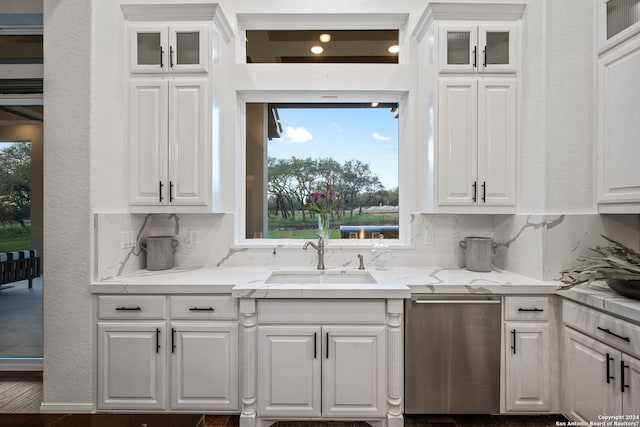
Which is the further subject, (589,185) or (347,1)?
(347,1)

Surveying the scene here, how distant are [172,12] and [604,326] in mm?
3457

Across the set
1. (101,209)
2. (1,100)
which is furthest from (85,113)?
(1,100)

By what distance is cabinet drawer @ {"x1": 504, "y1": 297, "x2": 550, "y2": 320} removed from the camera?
2178 millimetres

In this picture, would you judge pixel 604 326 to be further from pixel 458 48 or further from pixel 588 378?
pixel 458 48

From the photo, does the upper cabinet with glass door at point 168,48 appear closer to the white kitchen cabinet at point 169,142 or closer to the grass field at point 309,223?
the white kitchen cabinet at point 169,142

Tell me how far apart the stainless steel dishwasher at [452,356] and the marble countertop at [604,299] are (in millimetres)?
444

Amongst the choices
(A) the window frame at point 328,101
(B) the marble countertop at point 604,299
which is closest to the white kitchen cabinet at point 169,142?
(A) the window frame at point 328,101

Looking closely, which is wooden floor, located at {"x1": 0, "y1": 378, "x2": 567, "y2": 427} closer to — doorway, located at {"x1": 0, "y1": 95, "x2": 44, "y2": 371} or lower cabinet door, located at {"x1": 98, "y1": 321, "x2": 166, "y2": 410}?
doorway, located at {"x1": 0, "y1": 95, "x2": 44, "y2": 371}

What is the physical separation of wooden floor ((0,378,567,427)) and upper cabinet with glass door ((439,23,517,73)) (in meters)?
2.43

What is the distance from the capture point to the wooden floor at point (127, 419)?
1.09 meters

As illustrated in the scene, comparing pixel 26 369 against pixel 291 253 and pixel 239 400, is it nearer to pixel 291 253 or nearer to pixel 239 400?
pixel 239 400

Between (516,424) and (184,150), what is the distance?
9.72ft

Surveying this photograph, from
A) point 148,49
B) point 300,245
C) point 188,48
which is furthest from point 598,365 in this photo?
point 148,49

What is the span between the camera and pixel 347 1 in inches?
112
